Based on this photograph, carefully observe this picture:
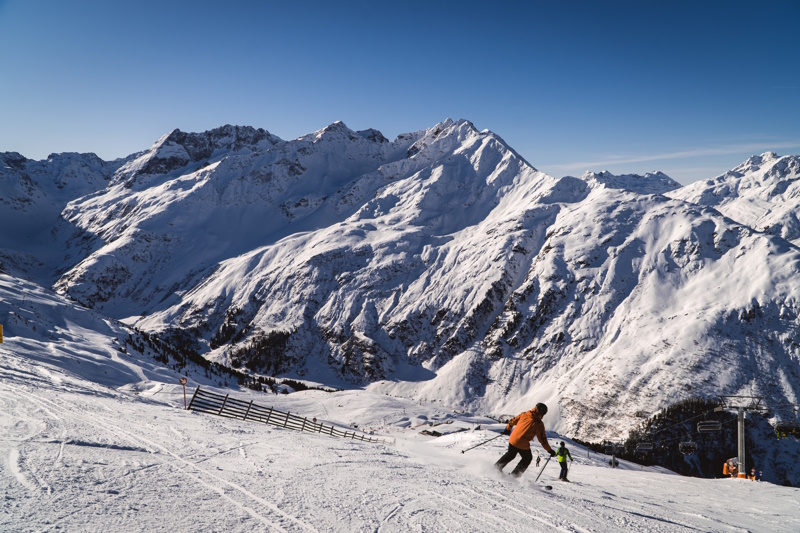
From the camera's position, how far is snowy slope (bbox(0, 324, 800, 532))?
267 inches

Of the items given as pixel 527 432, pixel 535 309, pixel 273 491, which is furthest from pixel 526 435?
pixel 535 309

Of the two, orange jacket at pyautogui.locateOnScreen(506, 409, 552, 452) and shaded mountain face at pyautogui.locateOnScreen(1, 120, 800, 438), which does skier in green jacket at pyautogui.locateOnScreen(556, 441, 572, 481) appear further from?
shaded mountain face at pyautogui.locateOnScreen(1, 120, 800, 438)

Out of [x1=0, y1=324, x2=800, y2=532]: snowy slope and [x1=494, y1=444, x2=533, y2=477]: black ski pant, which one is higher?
[x1=494, y1=444, x2=533, y2=477]: black ski pant

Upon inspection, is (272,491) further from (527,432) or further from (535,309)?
(535,309)

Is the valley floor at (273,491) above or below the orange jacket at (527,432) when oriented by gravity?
below

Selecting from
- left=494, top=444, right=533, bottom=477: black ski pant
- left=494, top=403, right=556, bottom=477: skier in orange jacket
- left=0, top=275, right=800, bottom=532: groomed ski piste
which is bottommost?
left=0, top=275, right=800, bottom=532: groomed ski piste

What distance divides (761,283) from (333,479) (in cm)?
13805

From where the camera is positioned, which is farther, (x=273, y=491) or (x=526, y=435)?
(x=526, y=435)

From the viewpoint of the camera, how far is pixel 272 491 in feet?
27.3

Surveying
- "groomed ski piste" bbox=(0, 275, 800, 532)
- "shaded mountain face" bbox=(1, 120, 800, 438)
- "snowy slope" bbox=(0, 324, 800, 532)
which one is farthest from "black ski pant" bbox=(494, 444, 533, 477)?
"shaded mountain face" bbox=(1, 120, 800, 438)

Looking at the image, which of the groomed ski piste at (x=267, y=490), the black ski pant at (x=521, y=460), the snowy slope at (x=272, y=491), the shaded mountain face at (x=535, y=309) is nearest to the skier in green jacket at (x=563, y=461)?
the snowy slope at (x=272, y=491)

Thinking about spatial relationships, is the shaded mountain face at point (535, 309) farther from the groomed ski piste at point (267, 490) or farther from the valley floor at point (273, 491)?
the groomed ski piste at point (267, 490)

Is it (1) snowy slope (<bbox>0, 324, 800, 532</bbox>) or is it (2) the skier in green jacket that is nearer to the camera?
(1) snowy slope (<bbox>0, 324, 800, 532</bbox>)

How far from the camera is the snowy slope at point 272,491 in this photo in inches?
267
